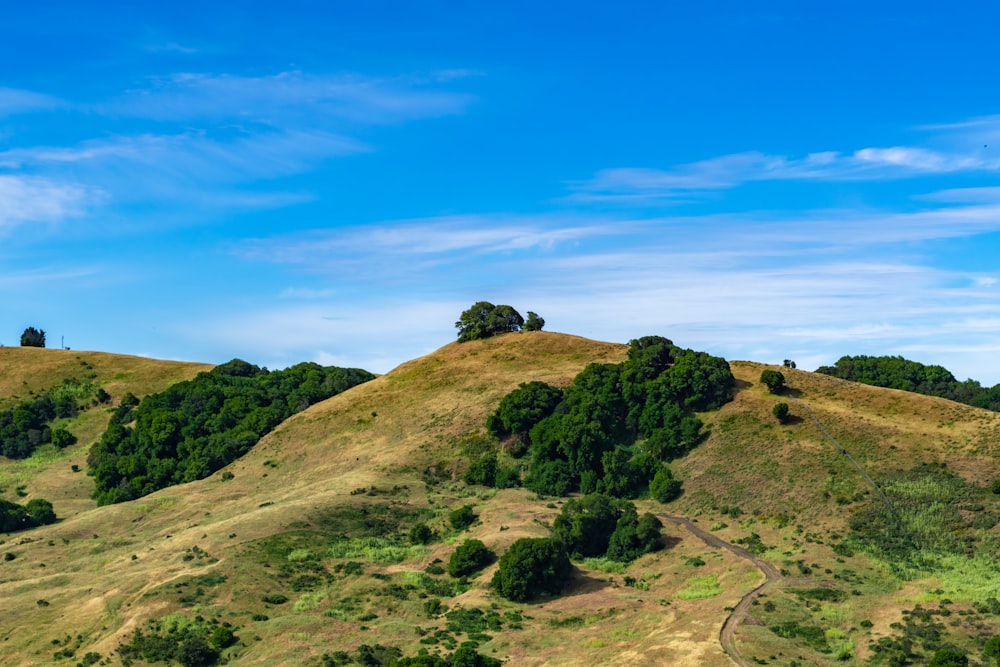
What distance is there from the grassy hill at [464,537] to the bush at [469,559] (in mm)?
1543

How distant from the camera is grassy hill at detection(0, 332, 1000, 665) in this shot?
67188 millimetres

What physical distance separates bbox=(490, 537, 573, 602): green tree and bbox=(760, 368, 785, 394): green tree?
144ft

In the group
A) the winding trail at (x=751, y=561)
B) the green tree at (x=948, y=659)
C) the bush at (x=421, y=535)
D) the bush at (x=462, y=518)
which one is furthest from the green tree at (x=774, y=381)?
the green tree at (x=948, y=659)

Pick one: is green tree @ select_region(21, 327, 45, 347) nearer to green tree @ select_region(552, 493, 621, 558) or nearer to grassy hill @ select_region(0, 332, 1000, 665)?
grassy hill @ select_region(0, 332, 1000, 665)

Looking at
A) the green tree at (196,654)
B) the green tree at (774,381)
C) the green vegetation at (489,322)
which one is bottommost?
the green tree at (196,654)

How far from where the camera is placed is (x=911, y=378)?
150 m

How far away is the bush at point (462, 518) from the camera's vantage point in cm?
9300

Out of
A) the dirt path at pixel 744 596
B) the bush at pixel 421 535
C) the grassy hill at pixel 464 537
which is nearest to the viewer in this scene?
the dirt path at pixel 744 596

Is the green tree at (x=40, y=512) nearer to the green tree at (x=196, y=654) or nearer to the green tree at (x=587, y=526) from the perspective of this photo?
the green tree at (x=196, y=654)

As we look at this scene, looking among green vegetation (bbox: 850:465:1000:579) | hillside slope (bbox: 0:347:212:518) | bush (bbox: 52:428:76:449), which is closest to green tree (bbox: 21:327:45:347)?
hillside slope (bbox: 0:347:212:518)

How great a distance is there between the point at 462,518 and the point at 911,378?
88800mm

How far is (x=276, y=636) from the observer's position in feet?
228

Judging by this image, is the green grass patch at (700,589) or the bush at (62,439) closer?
the green grass patch at (700,589)

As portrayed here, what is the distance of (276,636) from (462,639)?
13599 millimetres
